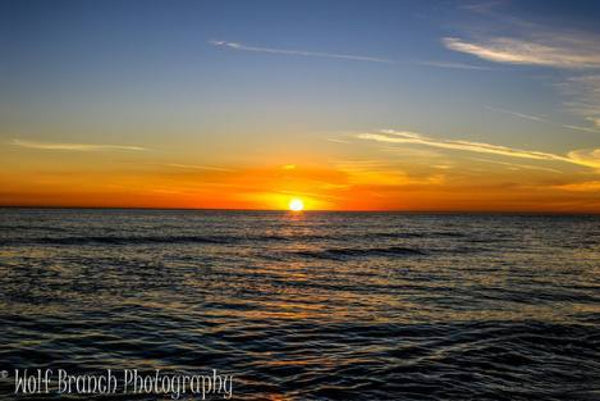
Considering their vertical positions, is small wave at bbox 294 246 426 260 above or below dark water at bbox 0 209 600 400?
below

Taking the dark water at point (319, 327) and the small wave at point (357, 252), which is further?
the small wave at point (357, 252)

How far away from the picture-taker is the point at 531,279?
26.1 metres

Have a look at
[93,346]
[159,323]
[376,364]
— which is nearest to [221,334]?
[159,323]

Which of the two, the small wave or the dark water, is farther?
the small wave

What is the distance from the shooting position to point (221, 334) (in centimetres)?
1348

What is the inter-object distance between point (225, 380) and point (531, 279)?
21724 mm

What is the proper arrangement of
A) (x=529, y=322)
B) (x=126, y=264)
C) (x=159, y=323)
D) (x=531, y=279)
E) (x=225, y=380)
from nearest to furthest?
1. (x=225, y=380)
2. (x=159, y=323)
3. (x=529, y=322)
4. (x=531, y=279)
5. (x=126, y=264)

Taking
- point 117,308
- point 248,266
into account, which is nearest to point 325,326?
point 117,308

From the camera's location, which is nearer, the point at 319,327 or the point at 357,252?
the point at 319,327

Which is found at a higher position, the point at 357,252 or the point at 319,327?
the point at 319,327

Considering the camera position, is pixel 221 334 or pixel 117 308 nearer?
pixel 221 334

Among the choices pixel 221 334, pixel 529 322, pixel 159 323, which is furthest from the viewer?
pixel 529 322

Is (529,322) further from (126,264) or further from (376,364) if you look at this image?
(126,264)

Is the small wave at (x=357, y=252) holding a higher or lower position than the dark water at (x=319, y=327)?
lower
